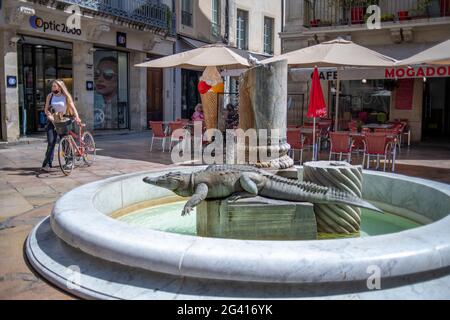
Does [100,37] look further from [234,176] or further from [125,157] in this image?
[234,176]

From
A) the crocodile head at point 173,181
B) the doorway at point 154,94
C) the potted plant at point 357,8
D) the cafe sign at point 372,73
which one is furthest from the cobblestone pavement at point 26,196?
the potted plant at point 357,8

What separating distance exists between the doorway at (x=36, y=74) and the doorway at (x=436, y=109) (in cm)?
1322

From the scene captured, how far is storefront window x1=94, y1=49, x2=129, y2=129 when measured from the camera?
61.7ft

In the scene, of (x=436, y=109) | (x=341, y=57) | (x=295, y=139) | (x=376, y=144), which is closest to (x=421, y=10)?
(x=436, y=109)

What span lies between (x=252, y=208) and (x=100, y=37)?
15052 millimetres

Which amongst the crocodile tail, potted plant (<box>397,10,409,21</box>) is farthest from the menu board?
the crocodile tail

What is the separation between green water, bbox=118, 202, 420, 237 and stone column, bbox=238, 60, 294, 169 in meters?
1.03

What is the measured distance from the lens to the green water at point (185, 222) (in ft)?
15.9

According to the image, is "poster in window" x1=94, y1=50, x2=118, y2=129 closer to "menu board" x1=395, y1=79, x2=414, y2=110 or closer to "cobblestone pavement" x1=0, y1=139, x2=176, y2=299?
"cobblestone pavement" x1=0, y1=139, x2=176, y2=299

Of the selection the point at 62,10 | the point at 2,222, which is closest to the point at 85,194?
the point at 2,222

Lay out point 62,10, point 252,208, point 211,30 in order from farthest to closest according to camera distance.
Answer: point 211,30
point 62,10
point 252,208

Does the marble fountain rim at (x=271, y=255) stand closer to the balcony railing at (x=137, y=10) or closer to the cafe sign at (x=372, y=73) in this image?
the cafe sign at (x=372, y=73)
